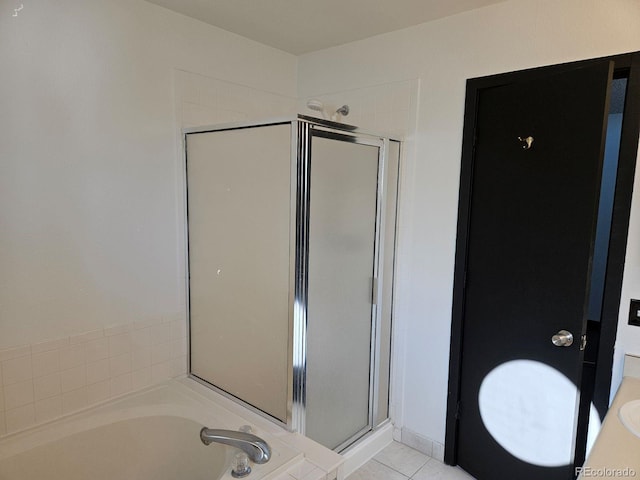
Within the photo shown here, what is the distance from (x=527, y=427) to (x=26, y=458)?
219 centimetres

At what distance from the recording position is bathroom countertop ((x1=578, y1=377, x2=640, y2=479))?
112 centimetres

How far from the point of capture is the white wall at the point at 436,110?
1886 mm

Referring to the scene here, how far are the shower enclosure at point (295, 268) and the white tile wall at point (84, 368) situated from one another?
159 mm

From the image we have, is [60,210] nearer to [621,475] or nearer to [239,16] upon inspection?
[239,16]

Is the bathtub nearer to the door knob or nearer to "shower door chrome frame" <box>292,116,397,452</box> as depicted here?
"shower door chrome frame" <box>292,116,397,452</box>

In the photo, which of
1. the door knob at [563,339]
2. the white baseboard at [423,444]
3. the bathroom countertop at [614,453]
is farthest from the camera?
the white baseboard at [423,444]

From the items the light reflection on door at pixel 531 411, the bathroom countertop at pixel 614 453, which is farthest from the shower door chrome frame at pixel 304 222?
the bathroom countertop at pixel 614 453

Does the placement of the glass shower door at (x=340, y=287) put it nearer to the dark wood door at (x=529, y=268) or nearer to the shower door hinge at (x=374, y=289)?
the shower door hinge at (x=374, y=289)

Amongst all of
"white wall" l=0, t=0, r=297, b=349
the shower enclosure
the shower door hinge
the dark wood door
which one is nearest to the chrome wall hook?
the dark wood door

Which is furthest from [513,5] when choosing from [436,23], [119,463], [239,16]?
[119,463]

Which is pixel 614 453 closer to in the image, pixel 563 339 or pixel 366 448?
pixel 563 339

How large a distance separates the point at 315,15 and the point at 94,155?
130 cm

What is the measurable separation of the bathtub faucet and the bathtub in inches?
1.5

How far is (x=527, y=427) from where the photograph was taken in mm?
2006
